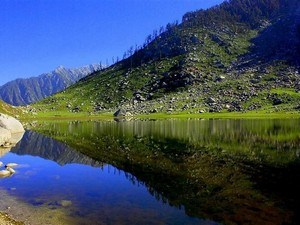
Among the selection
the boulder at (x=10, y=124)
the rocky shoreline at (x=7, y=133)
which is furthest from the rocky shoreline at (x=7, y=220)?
the boulder at (x=10, y=124)

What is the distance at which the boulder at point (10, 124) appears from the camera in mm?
90037

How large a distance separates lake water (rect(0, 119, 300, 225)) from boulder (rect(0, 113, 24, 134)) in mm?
24711

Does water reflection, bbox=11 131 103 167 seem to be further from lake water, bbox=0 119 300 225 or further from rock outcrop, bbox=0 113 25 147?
rock outcrop, bbox=0 113 25 147

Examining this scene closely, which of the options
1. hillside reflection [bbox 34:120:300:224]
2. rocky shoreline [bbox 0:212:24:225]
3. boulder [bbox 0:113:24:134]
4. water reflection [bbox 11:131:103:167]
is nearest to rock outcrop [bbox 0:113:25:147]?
boulder [bbox 0:113:24:134]

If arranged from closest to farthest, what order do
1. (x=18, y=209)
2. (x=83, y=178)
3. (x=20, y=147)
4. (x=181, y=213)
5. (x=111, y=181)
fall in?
(x=181, y=213), (x=18, y=209), (x=111, y=181), (x=83, y=178), (x=20, y=147)

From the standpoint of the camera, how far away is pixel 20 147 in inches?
2995

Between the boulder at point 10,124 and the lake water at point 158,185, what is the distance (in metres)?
24.7

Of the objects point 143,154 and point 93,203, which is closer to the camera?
point 93,203

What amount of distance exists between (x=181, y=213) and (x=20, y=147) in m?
58.3

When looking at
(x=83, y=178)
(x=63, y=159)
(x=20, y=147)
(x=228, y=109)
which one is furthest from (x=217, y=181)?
(x=228, y=109)

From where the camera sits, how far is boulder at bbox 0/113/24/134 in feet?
295

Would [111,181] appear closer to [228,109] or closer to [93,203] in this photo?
[93,203]

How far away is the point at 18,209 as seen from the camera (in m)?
29.7

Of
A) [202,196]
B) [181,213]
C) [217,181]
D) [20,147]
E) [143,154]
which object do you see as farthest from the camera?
[20,147]
